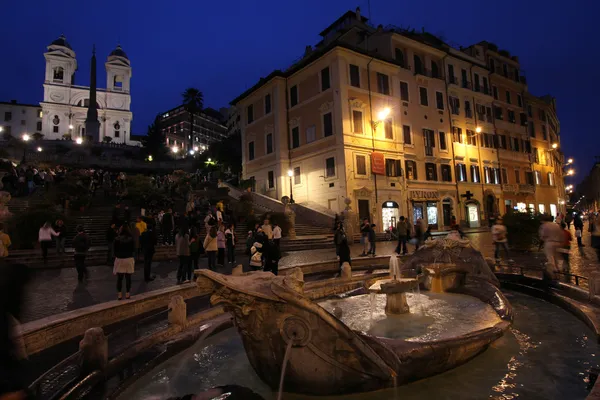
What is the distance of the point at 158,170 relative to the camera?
56406 mm

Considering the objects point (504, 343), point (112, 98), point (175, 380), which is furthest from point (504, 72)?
point (112, 98)

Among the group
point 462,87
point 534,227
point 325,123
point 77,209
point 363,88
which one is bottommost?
point 534,227

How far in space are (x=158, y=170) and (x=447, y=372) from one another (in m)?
58.3

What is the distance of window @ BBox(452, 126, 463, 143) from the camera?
105 ft

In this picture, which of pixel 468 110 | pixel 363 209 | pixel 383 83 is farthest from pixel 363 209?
pixel 468 110

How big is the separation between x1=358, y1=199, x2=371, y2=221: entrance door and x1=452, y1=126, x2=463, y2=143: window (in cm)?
1290

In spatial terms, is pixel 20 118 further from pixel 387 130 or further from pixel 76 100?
pixel 387 130

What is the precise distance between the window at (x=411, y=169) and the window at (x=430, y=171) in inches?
58.0

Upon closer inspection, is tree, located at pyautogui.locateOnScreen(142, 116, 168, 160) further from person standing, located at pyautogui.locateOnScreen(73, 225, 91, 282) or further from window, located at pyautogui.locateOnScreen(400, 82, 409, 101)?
person standing, located at pyautogui.locateOnScreen(73, 225, 91, 282)

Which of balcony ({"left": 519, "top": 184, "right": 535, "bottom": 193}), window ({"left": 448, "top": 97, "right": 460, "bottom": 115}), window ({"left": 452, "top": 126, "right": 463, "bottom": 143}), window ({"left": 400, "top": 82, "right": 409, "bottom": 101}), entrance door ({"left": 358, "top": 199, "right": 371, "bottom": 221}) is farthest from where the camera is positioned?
balcony ({"left": 519, "top": 184, "right": 535, "bottom": 193})

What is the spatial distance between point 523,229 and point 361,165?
1307cm

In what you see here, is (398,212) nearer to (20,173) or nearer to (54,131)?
(20,173)

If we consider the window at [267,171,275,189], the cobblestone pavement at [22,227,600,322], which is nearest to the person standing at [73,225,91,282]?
the cobblestone pavement at [22,227,600,322]

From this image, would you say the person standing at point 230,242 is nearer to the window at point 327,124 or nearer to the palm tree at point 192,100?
the window at point 327,124
